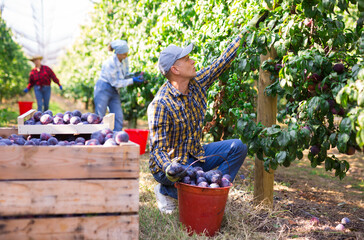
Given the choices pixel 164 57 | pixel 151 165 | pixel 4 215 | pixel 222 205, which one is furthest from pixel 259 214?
pixel 4 215

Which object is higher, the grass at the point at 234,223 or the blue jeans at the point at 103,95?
the blue jeans at the point at 103,95

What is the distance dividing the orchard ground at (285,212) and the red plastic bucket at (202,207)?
0.08 m

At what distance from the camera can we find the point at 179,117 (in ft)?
9.20

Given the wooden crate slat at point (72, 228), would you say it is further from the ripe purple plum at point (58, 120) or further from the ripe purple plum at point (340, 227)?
the ripe purple plum at point (340, 227)

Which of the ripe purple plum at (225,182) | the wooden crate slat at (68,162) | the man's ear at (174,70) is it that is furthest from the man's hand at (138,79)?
the wooden crate slat at (68,162)

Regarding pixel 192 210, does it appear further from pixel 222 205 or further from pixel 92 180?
pixel 92 180

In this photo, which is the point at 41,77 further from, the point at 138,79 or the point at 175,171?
the point at 175,171

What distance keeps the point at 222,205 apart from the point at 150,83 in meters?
3.10

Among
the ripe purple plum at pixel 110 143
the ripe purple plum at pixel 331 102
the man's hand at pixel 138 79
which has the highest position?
the man's hand at pixel 138 79

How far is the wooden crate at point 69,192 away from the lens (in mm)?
1844

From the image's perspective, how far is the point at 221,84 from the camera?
11.6ft

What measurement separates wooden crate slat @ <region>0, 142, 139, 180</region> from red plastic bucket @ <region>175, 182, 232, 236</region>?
58cm

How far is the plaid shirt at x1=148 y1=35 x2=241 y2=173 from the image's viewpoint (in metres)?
2.70

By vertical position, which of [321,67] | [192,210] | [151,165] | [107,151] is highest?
[321,67]
